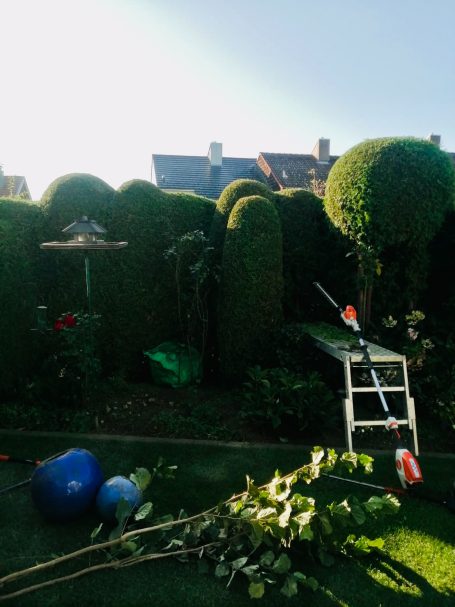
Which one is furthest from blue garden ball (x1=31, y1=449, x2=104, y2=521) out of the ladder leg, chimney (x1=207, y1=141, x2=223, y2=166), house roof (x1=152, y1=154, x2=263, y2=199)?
chimney (x1=207, y1=141, x2=223, y2=166)

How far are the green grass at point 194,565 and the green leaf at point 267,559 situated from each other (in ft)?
0.49

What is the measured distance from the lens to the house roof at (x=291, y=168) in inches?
776

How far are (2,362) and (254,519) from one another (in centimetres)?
364

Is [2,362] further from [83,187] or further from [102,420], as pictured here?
[83,187]

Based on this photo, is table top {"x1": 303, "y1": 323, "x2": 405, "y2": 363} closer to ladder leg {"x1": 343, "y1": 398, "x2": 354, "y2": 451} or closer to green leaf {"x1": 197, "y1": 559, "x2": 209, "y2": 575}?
ladder leg {"x1": 343, "y1": 398, "x2": 354, "y2": 451}

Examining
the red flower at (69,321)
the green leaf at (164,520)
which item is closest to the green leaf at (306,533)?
the green leaf at (164,520)

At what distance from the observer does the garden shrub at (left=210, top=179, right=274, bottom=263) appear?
5414 mm

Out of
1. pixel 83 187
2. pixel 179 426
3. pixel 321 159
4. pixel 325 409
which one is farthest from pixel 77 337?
pixel 321 159

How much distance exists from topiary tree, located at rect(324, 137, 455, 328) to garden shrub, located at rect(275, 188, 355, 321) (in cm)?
72

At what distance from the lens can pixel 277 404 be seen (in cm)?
414

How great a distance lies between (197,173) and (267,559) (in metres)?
18.8

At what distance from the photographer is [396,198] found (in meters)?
Result: 4.81

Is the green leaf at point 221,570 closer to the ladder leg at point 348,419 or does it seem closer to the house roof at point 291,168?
the ladder leg at point 348,419

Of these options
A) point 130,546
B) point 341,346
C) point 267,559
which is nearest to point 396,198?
point 341,346
